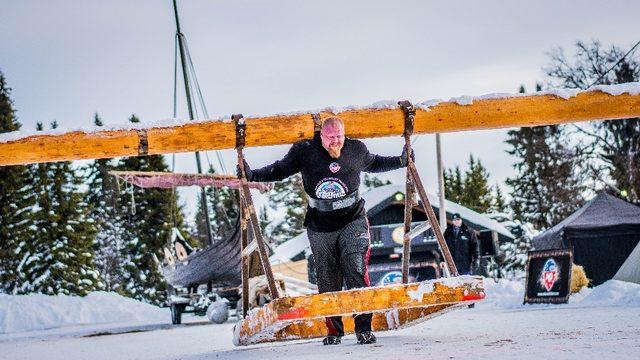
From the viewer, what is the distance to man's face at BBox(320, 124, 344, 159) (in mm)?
5855

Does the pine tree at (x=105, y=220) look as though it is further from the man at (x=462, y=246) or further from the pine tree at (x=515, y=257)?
the man at (x=462, y=246)

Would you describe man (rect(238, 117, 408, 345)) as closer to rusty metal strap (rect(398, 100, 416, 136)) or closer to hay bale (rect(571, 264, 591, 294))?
rusty metal strap (rect(398, 100, 416, 136))

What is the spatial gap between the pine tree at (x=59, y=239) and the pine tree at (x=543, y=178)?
2540 centimetres

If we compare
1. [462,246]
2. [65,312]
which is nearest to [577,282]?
[462,246]

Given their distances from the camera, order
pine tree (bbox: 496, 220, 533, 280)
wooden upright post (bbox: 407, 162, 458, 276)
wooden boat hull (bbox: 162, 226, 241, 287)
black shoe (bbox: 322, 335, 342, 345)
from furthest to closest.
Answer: pine tree (bbox: 496, 220, 533, 280) → wooden boat hull (bbox: 162, 226, 241, 287) → black shoe (bbox: 322, 335, 342, 345) → wooden upright post (bbox: 407, 162, 458, 276)

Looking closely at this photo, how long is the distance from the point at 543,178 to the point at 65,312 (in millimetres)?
34581

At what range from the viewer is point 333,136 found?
586 centimetres

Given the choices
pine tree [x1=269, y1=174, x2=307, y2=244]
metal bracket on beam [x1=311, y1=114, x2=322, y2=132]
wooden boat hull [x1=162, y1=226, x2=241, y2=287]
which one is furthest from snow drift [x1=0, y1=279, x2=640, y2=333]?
pine tree [x1=269, y1=174, x2=307, y2=244]

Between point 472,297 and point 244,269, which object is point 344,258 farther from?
point 472,297

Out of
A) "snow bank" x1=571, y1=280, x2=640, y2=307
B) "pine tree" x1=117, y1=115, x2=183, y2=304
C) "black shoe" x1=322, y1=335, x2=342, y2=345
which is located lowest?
"pine tree" x1=117, y1=115, x2=183, y2=304

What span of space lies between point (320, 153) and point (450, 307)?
1.61 m

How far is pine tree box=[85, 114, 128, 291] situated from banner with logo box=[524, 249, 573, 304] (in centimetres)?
4452

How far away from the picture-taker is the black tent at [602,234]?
21.5 m

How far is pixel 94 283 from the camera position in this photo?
134ft
